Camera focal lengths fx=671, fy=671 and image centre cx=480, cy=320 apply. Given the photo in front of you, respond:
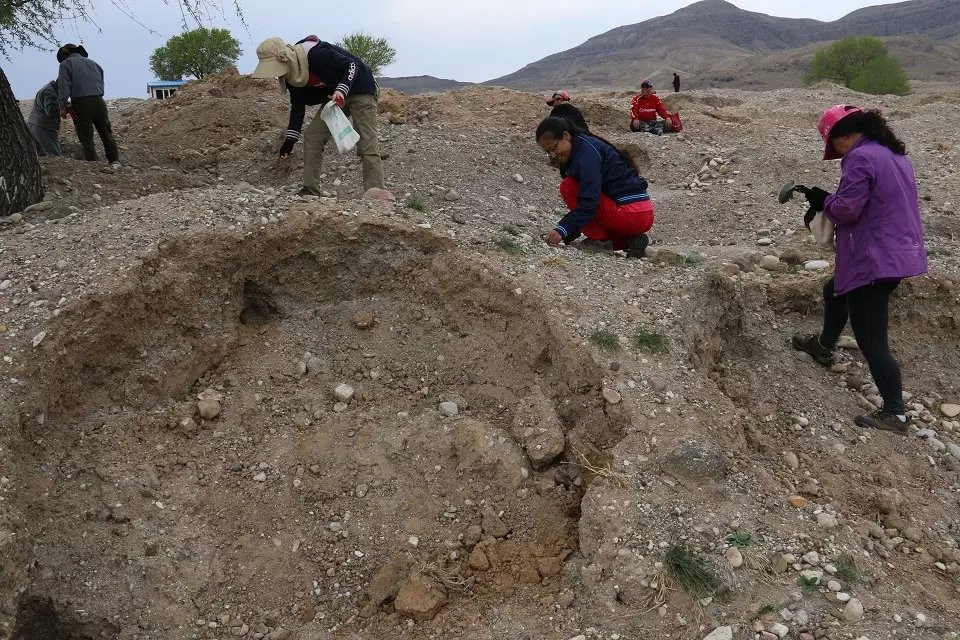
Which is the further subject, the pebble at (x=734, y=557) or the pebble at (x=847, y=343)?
the pebble at (x=847, y=343)

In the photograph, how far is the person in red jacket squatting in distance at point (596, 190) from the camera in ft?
15.9

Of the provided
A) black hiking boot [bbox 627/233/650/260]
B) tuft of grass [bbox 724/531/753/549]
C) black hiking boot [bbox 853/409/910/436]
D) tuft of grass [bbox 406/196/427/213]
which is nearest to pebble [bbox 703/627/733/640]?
tuft of grass [bbox 724/531/753/549]

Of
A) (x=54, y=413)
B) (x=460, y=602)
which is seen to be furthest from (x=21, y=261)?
(x=460, y=602)

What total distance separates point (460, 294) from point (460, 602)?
6.70 ft

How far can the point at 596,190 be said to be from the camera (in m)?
4.85

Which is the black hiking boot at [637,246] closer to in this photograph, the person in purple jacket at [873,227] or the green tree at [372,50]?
the person in purple jacket at [873,227]

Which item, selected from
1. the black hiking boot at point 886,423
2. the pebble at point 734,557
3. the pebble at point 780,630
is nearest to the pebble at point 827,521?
the pebble at point 734,557

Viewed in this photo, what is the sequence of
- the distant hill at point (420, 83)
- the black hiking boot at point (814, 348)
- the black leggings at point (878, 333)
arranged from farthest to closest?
the distant hill at point (420, 83)
the black hiking boot at point (814, 348)
the black leggings at point (878, 333)

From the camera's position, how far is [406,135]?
8117 millimetres

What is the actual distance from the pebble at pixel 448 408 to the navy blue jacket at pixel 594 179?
5.24ft

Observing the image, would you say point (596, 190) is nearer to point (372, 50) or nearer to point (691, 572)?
point (691, 572)

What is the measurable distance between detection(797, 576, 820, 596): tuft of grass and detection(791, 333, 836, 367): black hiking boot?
7.31 feet

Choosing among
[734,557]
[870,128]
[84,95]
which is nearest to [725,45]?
[84,95]

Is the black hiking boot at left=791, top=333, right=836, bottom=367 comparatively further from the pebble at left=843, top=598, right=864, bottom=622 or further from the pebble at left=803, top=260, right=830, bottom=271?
the pebble at left=843, top=598, right=864, bottom=622
